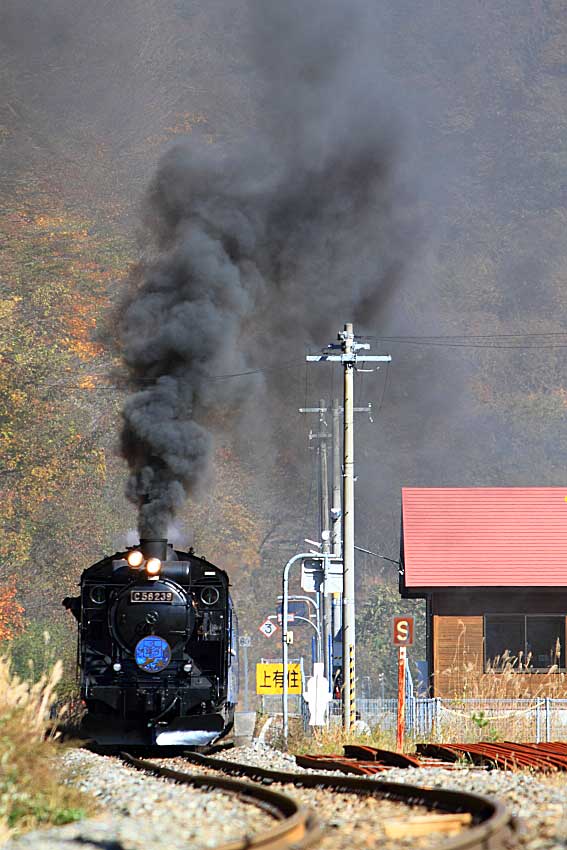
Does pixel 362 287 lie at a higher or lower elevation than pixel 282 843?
higher

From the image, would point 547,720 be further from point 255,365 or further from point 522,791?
point 522,791

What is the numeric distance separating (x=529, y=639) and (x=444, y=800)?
22230mm

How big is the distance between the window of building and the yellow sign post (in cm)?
474

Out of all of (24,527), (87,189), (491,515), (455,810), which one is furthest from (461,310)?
(455,810)

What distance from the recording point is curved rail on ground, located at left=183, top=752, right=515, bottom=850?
671 centimetres

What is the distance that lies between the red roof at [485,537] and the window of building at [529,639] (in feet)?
3.57

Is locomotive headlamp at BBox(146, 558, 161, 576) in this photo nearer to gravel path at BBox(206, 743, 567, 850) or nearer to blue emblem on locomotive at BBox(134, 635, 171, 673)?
blue emblem on locomotive at BBox(134, 635, 171, 673)

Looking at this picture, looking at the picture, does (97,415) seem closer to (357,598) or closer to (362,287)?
(357,598)

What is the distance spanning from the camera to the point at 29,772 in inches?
376

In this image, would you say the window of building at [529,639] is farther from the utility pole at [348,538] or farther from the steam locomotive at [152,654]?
the steam locomotive at [152,654]

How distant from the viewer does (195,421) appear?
22.7 meters

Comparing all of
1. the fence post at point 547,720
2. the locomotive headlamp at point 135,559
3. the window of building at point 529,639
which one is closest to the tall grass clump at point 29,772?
the locomotive headlamp at point 135,559

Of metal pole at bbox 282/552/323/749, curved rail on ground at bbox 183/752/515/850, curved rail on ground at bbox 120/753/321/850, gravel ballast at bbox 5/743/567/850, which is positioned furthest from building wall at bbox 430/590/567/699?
gravel ballast at bbox 5/743/567/850

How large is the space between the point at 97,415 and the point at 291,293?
53280 mm
